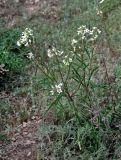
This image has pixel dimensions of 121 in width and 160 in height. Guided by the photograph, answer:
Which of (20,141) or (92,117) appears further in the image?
(20,141)

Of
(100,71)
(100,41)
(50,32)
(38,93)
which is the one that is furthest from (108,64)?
(50,32)

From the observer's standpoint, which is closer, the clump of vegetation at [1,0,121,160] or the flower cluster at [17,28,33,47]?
the flower cluster at [17,28,33,47]

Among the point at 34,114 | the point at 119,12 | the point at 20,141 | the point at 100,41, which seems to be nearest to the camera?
the point at 20,141

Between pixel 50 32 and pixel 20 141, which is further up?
pixel 50 32

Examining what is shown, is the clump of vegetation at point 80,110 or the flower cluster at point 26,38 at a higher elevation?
the flower cluster at point 26,38

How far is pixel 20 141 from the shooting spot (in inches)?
206

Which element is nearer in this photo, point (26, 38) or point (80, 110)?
point (26, 38)

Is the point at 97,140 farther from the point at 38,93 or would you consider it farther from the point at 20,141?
the point at 38,93

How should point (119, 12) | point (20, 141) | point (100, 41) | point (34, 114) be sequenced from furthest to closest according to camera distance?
1. point (119, 12)
2. point (100, 41)
3. point (34, 114)
4. point (20, 141)

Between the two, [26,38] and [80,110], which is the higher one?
[26,38]

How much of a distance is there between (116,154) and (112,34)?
106 inches

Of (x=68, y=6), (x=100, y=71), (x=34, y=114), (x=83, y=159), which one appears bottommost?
(x=83, y=159)

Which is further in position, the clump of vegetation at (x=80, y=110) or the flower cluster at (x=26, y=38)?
the clump of vegetation at (x=80, y=110)

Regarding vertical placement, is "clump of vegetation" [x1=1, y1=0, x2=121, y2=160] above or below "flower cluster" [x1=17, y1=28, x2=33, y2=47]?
below
